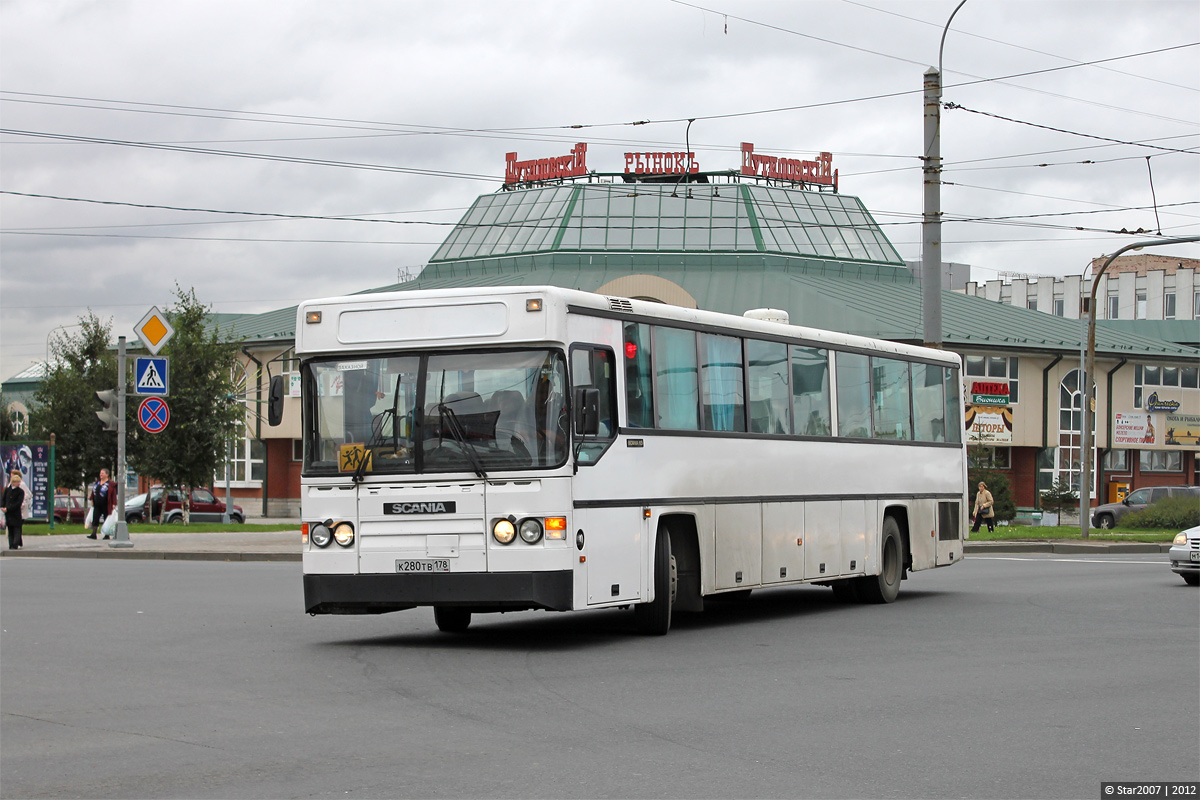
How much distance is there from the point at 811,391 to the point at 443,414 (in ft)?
19.3

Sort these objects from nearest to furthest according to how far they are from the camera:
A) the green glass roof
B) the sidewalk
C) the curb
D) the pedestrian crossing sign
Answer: the curb, the sidewalk, the pedestrian crossing sign, the green glass roof

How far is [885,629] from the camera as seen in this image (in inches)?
586

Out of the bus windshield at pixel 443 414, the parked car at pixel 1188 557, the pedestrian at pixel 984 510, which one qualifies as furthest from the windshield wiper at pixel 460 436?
the pedestrian at pixel 984 510

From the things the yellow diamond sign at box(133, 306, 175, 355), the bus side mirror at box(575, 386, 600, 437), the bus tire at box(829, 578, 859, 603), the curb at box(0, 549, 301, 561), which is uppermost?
the yellow diamond sign at box(133, 306, 175, 355)

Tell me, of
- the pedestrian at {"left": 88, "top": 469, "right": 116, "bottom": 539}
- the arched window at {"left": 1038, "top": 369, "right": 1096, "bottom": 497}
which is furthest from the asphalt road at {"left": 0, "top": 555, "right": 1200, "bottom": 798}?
the arched window at {"left": 1038, "top": 369, "right": 1096, "bottom": 497}

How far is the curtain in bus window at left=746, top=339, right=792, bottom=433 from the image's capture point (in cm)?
1588

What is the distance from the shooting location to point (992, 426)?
193 feet

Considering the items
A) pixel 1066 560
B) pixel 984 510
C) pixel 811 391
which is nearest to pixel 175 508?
pixel 984 510

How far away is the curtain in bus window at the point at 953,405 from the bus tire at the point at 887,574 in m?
2.30

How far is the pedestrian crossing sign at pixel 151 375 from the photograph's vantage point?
31.0 metres

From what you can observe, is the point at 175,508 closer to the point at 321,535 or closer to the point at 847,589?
the point at 847,589

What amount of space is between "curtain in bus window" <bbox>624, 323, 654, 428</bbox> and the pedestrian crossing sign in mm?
19576

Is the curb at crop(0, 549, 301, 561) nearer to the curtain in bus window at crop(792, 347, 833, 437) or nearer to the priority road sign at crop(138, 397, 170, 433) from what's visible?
the priority road sign at crop(138, 397, 170, 433)

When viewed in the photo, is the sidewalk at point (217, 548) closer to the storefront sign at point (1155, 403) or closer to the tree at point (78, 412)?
the tree at point (78, 412)
